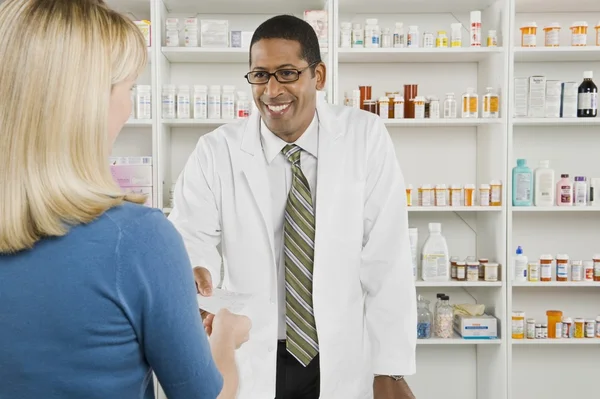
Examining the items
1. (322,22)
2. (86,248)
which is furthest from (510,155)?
(86,248)

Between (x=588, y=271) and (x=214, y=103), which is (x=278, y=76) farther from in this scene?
(x=588, y=271)

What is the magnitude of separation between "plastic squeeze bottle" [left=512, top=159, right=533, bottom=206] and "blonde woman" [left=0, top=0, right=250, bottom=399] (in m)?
2.87

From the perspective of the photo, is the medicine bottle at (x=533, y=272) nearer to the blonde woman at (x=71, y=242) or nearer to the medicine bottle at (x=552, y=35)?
the medicine bottle at (x=552, y=35)

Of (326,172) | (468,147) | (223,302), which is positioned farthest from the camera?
(468,147)

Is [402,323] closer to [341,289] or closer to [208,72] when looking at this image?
[341,289]

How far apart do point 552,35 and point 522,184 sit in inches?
29.3

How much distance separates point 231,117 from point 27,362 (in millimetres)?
2678

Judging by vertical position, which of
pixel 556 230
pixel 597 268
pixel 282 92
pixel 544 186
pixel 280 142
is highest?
pixel 282 92

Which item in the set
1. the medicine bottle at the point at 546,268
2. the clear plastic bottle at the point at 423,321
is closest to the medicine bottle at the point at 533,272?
the medicine bottle at the point at 546,268

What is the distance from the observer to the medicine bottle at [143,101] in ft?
10.9

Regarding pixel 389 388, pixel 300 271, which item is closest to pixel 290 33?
pixel 300 271

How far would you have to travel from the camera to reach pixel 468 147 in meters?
3.70

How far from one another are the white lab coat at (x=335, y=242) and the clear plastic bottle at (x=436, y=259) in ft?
5.03

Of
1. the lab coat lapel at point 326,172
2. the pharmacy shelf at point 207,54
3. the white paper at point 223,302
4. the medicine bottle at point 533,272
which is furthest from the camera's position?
the medicine bottle at point 533,272
